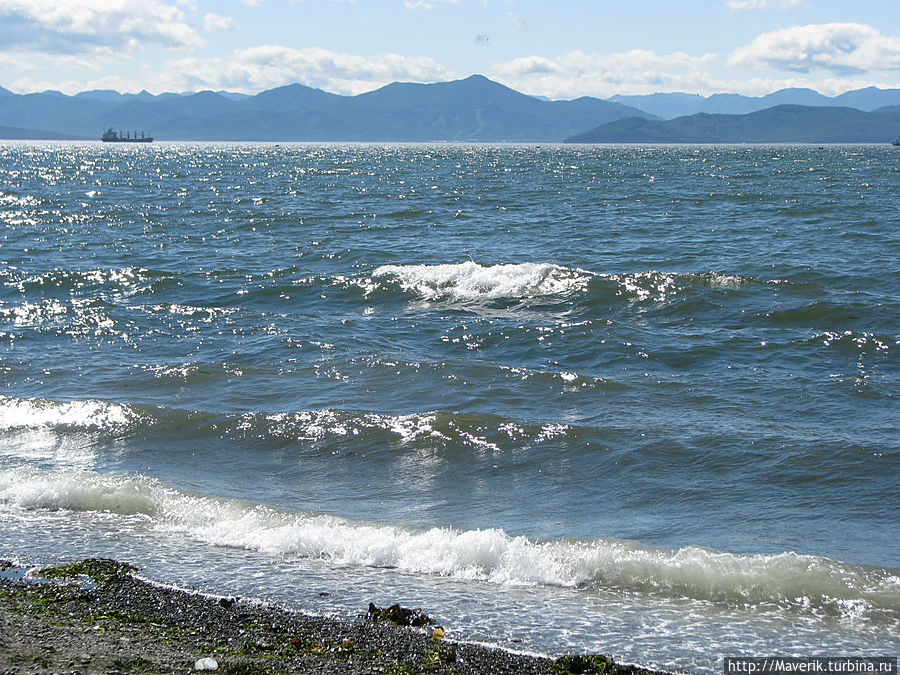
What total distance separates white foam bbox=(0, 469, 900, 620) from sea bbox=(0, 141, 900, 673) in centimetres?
3

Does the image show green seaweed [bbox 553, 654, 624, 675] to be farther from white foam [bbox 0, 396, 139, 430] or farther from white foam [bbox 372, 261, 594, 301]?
white foam [bbox 372, 261, 594, 301]

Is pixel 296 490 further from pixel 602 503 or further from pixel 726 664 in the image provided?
pixel 726 664

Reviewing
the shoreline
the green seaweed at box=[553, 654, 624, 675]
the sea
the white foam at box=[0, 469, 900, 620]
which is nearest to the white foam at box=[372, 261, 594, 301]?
the sea

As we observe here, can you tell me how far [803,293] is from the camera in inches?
877

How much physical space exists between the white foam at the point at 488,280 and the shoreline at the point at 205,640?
16.1 metres

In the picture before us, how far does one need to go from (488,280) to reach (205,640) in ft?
60.2

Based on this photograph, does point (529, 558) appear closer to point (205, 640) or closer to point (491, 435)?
point (205, 640)

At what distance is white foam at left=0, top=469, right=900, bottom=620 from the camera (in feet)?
26.8

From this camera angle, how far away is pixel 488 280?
24.4 meters

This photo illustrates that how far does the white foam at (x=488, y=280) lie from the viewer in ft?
76.9

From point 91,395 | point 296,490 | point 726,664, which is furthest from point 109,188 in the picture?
point 726,664

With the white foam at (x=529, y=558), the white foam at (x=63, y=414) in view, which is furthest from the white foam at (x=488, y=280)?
the white foam at (x=529, y=558)

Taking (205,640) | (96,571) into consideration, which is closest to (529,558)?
(205,640)

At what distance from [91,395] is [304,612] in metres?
9.28
